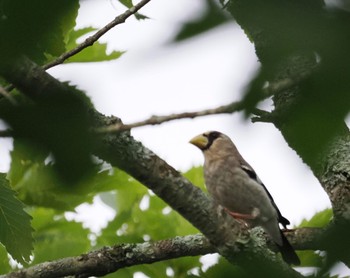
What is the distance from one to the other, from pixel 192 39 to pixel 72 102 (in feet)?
0.48

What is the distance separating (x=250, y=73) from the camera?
2.39ft

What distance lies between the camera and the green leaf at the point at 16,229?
267cm

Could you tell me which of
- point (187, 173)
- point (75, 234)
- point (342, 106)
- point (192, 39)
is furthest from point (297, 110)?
point (187, 173)

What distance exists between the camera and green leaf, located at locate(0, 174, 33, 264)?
2666mm

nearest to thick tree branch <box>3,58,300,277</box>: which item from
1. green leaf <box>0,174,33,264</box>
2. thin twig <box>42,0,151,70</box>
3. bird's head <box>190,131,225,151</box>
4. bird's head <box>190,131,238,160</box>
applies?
thin twig <box>42,0,151,70</box>

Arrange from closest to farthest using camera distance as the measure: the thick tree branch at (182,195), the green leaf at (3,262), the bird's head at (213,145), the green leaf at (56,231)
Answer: the thick tree branch at (182,195) → the green leaf at (3,262) → the green leaf at (56,231) → the bird's head at (213,145)

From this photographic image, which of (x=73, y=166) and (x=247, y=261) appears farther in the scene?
→ (x=247, y=261)

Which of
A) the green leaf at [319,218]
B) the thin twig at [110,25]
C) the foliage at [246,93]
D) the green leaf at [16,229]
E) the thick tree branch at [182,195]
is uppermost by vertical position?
the foliage at [246,93]

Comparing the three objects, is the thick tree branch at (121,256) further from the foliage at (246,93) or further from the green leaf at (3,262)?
the foliage at (246,93)

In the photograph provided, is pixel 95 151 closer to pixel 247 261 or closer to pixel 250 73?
pixel 250 73

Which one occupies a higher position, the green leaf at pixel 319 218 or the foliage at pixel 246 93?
the foliage at pixel 246 93

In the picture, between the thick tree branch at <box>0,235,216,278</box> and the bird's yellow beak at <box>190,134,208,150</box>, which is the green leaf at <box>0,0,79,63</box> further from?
the bird's yellow beak at <box>190,134,208,150</box>

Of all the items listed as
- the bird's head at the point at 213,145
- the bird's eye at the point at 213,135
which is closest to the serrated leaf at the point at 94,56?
the bird's head at the point at 213,145

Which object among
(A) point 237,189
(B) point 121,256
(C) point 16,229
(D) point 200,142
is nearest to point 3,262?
(B) point 121,256
